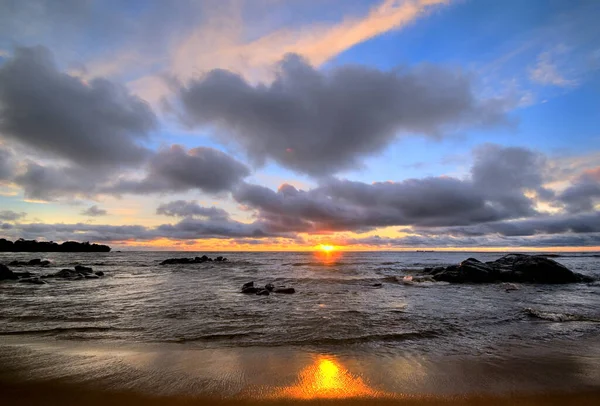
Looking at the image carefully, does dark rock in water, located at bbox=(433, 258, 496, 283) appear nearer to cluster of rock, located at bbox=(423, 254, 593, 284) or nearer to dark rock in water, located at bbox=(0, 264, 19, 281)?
cluster of rock, located at bbox=(423, 254, 593, 284)

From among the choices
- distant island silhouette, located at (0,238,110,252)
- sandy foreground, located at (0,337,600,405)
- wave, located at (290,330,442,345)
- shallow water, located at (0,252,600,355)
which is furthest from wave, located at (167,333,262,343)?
distant island silhouette, located at (0,238,110,252)

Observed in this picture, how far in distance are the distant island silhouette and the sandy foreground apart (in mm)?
178451

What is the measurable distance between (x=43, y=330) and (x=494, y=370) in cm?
1352

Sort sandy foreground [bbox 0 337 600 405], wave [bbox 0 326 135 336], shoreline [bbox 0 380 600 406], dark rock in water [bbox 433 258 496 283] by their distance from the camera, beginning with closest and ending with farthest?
1. shoreline [bbox 0 380 600 406]
2. sandy foreground [bbox 0 337 600 405]
3. wave [bbox 0 326 135 336]
4. dark rock in water [bbox 433 258 496 283]

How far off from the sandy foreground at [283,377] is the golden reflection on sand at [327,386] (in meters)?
0.02

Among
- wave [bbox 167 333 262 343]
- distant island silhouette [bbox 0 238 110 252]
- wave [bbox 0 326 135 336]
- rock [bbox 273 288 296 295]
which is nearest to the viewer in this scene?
wave [bbox 167 333 262 343]

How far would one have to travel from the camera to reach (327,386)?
5602mm

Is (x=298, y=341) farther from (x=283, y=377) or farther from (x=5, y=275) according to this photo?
(x=5, y=275)

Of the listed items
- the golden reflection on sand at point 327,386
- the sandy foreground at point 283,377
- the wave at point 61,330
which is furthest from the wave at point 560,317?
the wave at point 61,330

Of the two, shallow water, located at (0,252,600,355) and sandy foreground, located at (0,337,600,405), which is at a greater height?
sandy foreground, located at (0,337,600,405)

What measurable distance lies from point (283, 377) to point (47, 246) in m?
193

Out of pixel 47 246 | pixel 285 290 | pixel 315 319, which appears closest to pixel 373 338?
pixel 315 319

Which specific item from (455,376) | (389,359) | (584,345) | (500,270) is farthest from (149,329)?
(500,270)

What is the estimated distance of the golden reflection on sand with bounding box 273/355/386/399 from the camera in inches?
206
